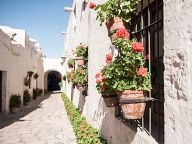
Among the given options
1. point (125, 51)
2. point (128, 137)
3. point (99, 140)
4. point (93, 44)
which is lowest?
point (99, 140)

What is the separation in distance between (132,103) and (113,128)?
1.76 metres

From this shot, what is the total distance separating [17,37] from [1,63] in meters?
5.04

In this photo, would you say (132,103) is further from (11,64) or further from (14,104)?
(11,64)

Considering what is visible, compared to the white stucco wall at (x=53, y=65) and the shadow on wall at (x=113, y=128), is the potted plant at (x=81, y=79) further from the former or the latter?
the white stucco wall at (x=53, y=65)

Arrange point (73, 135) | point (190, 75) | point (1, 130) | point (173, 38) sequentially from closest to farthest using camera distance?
1. point (190, 75)
2. point (173, 38)
3. point (73, 135)
4. point (1, 130)

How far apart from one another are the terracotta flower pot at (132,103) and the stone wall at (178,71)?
1.80ft

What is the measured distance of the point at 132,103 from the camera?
274cm

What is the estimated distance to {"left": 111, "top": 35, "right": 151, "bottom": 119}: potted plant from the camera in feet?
9.04

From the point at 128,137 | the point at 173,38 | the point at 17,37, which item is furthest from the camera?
the point at 17,37

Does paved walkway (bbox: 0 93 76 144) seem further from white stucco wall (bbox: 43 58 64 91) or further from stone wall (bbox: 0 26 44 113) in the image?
white stucco wall (bbox: 43 58 64 91)

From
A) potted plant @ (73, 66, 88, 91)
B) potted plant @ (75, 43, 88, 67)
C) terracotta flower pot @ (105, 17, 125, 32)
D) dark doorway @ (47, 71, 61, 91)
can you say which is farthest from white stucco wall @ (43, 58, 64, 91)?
terracotta flower pot @ (105, 17, 125, 32)

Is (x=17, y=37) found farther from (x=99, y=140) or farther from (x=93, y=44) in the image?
(x=99, y=140)

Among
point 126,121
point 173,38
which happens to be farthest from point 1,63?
point 173,38

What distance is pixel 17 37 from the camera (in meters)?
15.7
